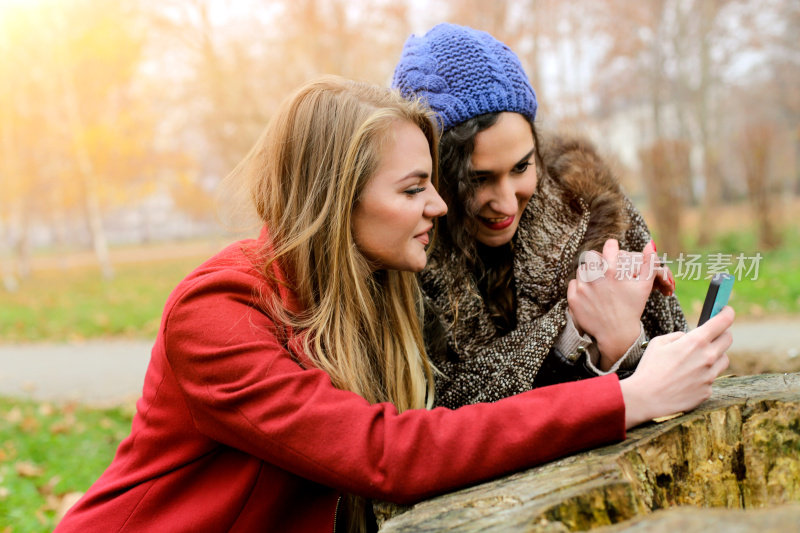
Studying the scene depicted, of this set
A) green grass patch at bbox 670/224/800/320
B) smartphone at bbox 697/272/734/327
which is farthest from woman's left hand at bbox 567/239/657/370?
green grass patch at bbox 670/224/800/320

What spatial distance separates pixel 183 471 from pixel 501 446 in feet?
2.64

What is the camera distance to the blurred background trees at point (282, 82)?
937 centimetres

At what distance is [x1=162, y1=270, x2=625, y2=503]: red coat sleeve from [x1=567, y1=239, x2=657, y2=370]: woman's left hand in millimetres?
485

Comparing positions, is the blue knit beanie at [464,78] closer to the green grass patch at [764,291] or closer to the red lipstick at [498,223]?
the red lipstick at [498,223]

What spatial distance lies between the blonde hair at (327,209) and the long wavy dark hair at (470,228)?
0.31 m

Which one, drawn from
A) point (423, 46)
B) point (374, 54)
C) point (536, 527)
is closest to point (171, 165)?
point (374, 54)

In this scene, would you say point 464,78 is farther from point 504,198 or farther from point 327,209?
point 327,209

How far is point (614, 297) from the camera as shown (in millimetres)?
1925

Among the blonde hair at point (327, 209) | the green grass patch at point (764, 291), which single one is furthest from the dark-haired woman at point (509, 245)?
the green grass patch at point (764, 291)

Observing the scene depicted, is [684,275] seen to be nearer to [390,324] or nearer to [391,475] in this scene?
[390,324]

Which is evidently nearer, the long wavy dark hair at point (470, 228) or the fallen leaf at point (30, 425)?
the long wavy dark hair at point (470, 228)

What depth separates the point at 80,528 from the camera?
164 cm

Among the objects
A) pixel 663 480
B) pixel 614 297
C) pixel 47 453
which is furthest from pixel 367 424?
pixel 47 453

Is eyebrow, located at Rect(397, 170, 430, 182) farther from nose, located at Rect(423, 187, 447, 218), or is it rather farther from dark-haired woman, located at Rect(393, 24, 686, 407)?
dark-haired woman, located at Rect(393, 24, 686, 407)
